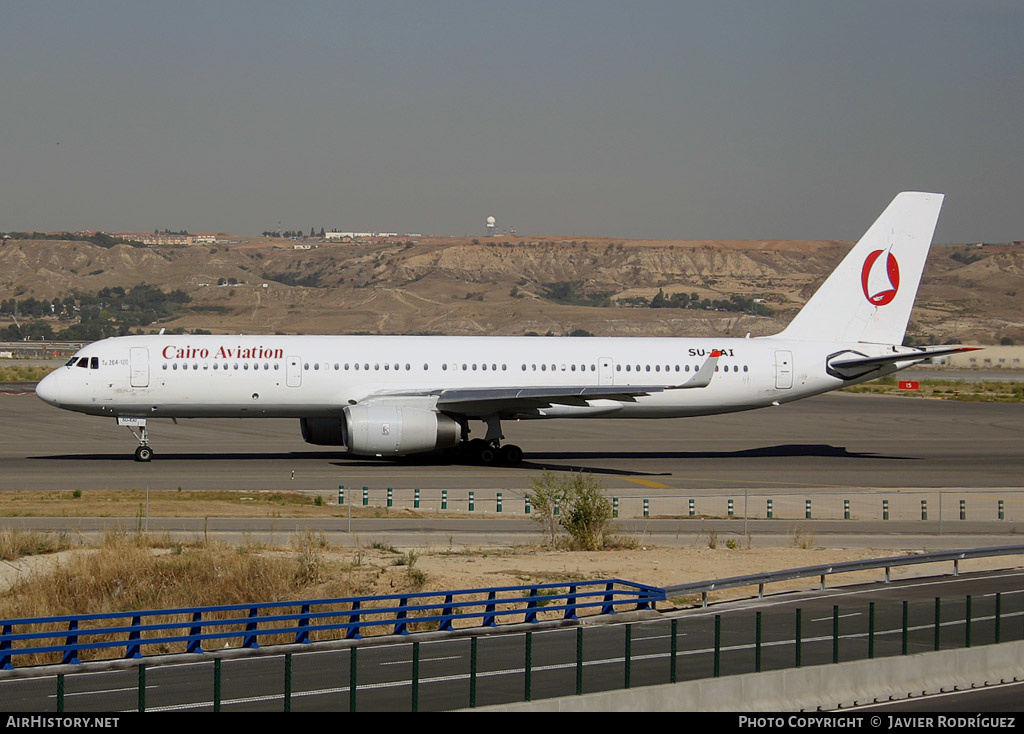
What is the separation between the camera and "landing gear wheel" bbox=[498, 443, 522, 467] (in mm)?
46781

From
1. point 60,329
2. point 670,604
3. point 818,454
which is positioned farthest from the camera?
point 60,329

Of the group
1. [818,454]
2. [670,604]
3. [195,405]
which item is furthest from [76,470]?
[818,454]

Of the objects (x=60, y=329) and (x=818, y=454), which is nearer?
(x=818, y=454)

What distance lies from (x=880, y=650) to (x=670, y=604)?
6916mm

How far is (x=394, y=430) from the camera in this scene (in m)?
42.7

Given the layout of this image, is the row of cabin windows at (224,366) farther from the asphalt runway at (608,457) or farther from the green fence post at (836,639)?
the green fence post at (836,639)

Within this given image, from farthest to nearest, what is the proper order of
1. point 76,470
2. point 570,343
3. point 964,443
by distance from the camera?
point 964,443
point 570,343
point 76,470

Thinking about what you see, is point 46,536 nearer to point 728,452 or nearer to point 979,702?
point 979,702

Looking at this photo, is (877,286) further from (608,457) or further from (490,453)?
(490,453)

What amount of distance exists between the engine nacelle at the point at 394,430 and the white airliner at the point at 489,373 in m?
0.05

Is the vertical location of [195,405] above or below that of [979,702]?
above

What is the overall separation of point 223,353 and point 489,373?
31.7ft

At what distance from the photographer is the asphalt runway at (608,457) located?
135ft
